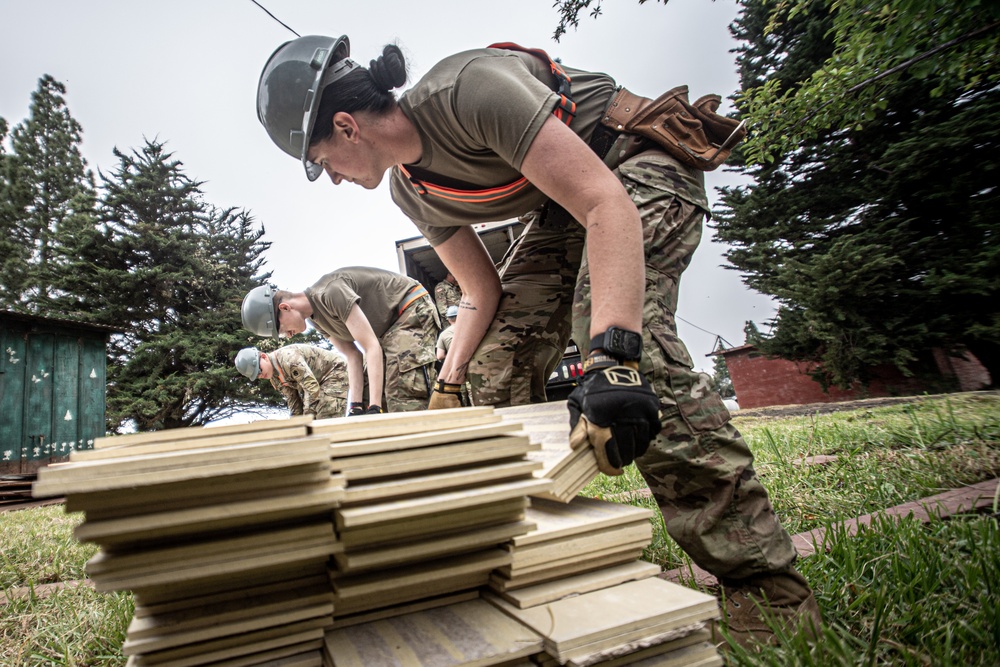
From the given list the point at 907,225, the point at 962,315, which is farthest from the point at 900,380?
the point at 907,225

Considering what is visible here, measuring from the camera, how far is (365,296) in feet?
14.7

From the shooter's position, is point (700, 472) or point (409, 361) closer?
point (700, 472)

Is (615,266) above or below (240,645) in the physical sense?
above

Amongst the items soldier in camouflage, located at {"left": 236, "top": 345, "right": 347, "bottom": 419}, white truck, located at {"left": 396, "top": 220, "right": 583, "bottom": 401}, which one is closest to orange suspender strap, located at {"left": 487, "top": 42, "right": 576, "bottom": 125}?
white truck, located at {"left": 396, "top": 220, "right": 583, "bottom": 401}

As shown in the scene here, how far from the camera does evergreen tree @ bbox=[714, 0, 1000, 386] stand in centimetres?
771

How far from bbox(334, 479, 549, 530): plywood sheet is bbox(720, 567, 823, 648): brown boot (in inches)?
29.2

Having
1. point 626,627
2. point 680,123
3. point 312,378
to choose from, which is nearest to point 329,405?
point 312,378

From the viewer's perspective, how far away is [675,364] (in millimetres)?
1364

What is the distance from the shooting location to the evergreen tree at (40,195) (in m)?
17.1

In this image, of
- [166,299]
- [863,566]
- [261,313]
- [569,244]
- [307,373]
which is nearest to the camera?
[863,566]

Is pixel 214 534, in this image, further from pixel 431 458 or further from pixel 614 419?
pixel 614 419

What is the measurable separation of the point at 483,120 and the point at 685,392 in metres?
0.95

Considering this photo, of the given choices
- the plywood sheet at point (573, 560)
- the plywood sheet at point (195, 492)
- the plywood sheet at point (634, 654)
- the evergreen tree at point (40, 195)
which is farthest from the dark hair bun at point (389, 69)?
the evergreen tree at point (40, 195)

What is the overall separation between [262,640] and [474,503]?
39 cm
